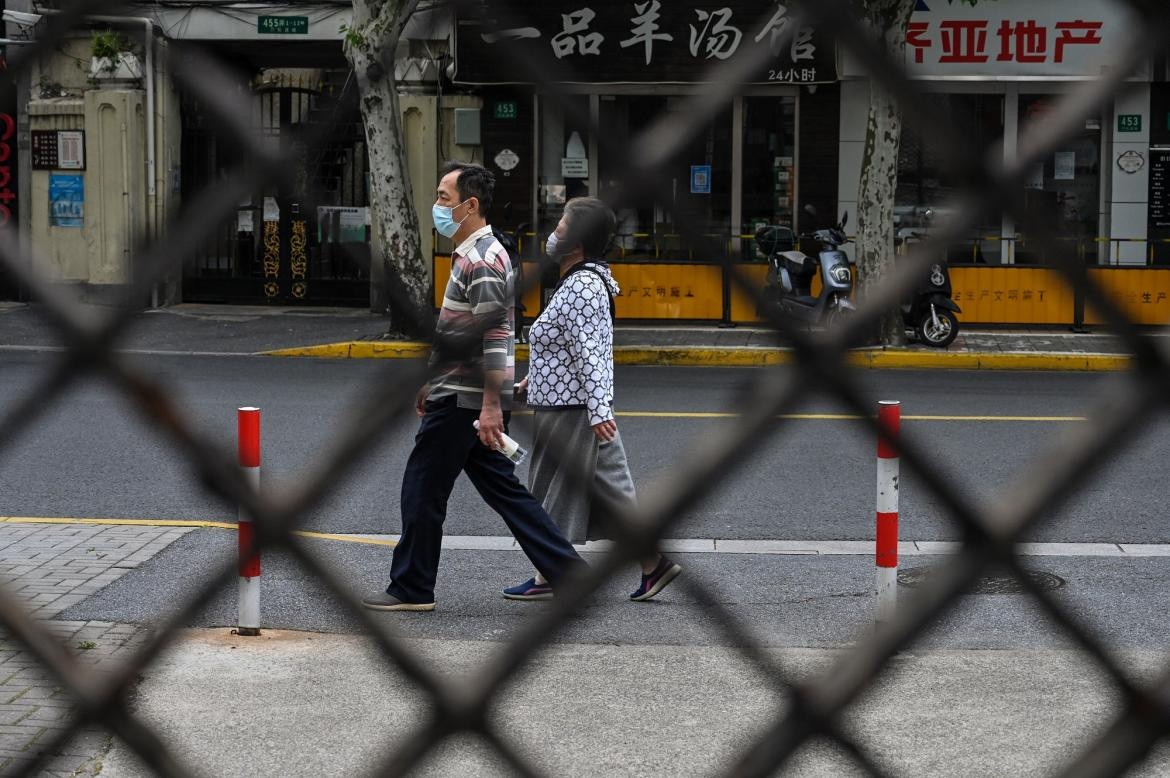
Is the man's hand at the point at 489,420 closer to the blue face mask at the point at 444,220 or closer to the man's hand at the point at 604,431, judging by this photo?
the man's hand at the point at 604,431

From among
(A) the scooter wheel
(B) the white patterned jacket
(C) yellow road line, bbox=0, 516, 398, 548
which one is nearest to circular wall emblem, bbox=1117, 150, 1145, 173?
(A) the scooter wheel

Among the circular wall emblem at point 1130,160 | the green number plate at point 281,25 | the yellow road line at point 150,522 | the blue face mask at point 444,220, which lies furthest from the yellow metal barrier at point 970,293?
the blue face mask at point 444,220

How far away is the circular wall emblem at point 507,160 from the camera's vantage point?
19500 millimetres

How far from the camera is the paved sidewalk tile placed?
169 inches

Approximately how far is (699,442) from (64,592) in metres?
5.81

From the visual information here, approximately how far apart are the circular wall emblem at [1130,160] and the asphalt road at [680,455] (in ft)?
19.8

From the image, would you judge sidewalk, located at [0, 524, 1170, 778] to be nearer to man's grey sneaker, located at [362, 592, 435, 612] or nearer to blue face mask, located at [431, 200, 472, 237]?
man's grey sneaker, located at [362, 592, 435, 612]

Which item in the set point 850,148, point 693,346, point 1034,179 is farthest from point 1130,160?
point 1034,179

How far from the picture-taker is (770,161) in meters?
19.3

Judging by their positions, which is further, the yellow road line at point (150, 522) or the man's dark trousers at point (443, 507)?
the yellow road line at point (150, 522)

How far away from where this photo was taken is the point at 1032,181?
3.42 feet

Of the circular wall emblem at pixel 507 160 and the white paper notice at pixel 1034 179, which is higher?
the circular wall emblem at pixel 507 160

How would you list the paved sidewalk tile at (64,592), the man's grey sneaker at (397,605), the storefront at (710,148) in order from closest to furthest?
the paved sidewalk tile at (64,592) < the man's grey sneaker at (397,605) < the storefront at (710,148)

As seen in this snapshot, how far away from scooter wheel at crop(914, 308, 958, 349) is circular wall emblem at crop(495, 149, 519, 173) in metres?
6.15
